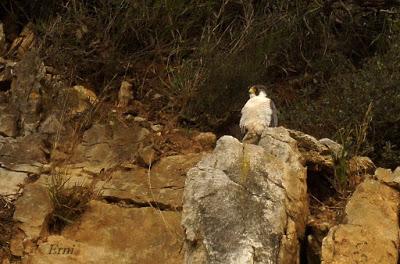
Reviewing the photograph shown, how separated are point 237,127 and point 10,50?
2.27m

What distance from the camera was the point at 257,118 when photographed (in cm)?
561

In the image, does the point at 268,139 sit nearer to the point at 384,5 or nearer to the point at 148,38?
the point at 148,38

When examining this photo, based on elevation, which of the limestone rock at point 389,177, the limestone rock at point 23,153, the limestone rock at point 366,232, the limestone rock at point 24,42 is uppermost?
the limestone rock at point 389,177

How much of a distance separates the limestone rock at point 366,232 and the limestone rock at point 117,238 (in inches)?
51.0

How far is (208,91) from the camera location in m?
6.47

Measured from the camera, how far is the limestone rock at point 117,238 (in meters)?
4.89

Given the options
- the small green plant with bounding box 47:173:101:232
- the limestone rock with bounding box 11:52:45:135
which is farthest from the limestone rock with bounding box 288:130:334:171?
the limestone rock with bounding box 11:52:45:135

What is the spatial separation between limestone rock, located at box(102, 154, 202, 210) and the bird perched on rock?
18.1 inches

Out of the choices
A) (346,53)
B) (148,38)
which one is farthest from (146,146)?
(346,53)

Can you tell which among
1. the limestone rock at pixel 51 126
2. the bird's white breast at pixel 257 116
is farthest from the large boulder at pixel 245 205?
the limestone rock at pixel 51 126

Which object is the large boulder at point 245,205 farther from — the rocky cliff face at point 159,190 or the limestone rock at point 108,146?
the limestone rock at point 108,146

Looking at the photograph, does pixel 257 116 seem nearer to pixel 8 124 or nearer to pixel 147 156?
pixel 147 156

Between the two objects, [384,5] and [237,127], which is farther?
[384,5]

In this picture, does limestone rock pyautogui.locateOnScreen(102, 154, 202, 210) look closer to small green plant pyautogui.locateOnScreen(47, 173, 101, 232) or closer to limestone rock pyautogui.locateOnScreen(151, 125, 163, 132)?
small green plant pyautogui.locateOnScreen(47, 173, 101, 232)
